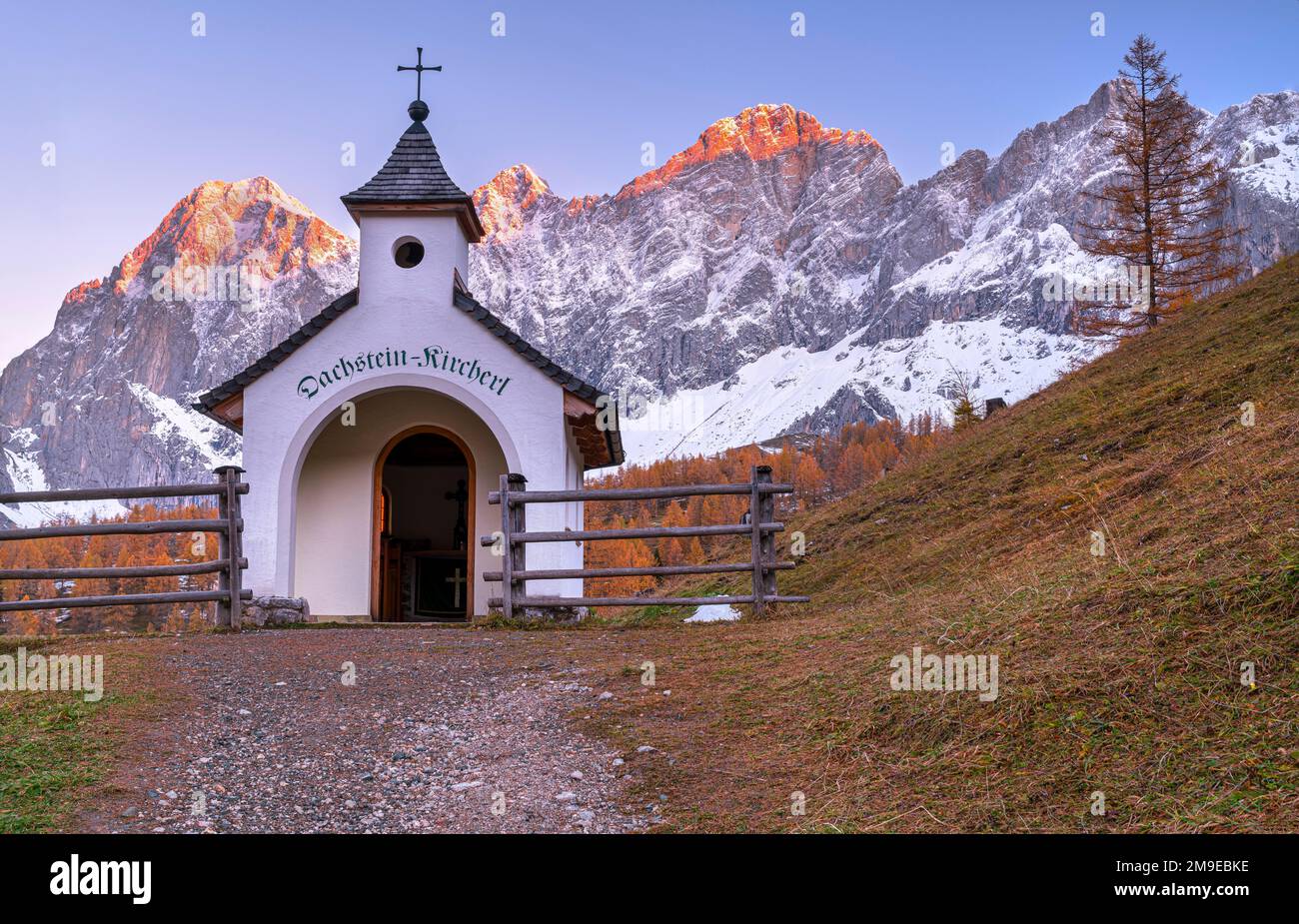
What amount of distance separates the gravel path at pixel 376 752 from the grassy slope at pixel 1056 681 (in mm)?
486

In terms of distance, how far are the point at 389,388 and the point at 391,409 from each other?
1174mm

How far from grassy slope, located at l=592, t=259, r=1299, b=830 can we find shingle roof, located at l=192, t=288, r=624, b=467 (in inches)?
172

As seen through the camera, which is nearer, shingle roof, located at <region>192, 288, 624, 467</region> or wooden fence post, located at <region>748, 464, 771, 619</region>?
wooden fence post, located at <region>748, 464, 771, 619</region>

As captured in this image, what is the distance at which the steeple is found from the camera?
15.3 metres

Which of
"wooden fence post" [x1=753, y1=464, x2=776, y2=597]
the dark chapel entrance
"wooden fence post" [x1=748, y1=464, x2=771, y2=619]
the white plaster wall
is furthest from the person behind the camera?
the dark chapel entrance

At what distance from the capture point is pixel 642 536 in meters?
12.4

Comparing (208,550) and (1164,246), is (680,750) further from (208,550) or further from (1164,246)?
(208,550)

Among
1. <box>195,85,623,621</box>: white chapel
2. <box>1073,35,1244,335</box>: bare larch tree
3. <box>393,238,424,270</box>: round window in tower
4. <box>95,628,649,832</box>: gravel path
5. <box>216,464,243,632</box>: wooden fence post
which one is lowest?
<box>95,628,649,832</box>: gravel path

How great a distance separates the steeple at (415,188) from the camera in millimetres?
15320

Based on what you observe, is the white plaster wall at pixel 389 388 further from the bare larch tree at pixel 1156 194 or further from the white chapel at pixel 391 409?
the bare larch tree at pixel 1156 194

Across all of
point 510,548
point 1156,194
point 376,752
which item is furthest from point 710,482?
point 376,752

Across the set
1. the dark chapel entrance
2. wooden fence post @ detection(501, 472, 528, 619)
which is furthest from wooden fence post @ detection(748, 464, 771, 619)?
the dark chapel entrance

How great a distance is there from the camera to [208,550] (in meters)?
81.4

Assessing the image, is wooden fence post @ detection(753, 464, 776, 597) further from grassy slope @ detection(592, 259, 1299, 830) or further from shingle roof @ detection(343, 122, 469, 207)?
shingle roof @ detection(343, 122, 469, 207)
